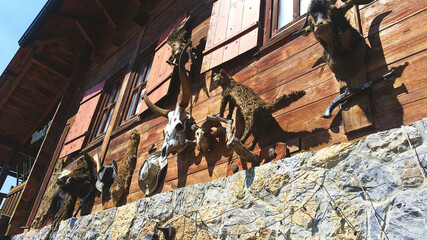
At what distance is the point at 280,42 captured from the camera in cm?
331

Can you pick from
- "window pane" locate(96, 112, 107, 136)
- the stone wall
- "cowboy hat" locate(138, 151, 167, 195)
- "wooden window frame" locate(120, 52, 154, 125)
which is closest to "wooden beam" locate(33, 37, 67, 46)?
"window pane" locate(96, 112, 107, 136)

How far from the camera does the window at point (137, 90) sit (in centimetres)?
576

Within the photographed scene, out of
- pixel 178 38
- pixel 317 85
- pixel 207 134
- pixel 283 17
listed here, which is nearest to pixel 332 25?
pixel 317 85

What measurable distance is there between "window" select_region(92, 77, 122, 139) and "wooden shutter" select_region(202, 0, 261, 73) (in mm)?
3249

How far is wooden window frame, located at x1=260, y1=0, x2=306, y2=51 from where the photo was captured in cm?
328

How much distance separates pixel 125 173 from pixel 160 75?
1.61 m

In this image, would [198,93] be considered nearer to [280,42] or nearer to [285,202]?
[280,42]

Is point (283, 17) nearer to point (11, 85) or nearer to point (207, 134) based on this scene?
point (207, 134)

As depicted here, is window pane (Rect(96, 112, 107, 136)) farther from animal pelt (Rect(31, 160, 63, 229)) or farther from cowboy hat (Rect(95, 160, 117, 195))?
cowboy hat (Rect(95, 160, 117, 195))

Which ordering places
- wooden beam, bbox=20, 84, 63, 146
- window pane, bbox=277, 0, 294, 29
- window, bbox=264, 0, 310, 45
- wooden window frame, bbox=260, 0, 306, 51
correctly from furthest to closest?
wooden beam, bbox=20, 84, 63, 146 < window pane, bbox=277, 0, 294, 29 < window, bbox=264, 0, 310, 45 < wooden window frame, bbox=260, 0, 306, 51

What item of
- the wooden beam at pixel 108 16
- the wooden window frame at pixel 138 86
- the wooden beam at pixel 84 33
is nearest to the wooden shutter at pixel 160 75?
the wooden window frame at pixel 138 86

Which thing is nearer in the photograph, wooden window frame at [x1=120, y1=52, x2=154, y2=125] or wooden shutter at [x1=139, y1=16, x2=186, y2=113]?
wooden shutter at [x1=139, y1=16, x2=186, y2=113]

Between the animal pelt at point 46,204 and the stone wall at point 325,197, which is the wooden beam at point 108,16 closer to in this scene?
the animal pelt at point 46,204

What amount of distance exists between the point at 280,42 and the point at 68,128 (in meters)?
6.10
